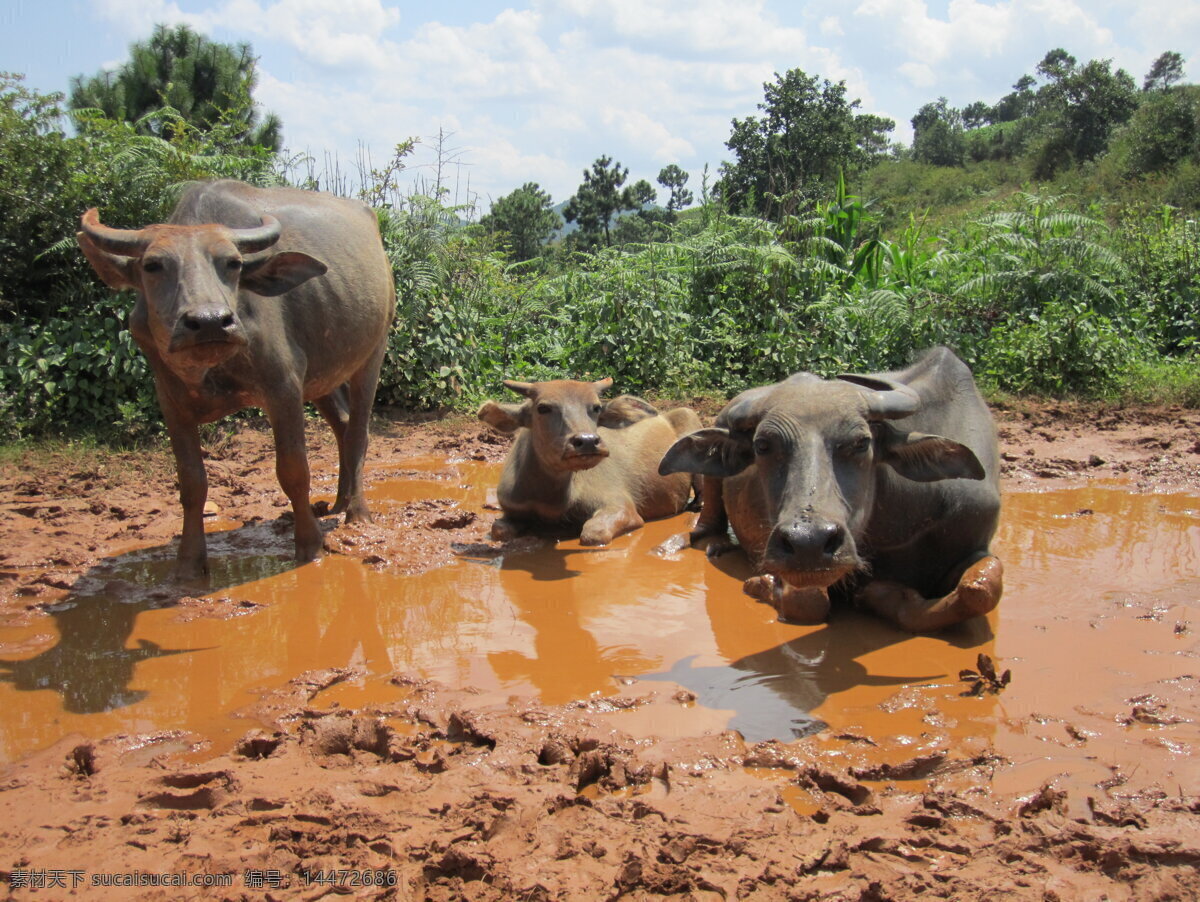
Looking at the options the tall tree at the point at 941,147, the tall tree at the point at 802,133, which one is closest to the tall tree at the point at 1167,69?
the tall tree at the point at 941,147

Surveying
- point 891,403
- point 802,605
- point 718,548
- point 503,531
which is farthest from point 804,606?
point 503,531

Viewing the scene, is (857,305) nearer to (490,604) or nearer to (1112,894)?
(490,604)

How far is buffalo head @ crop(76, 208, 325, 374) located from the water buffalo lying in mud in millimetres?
2077

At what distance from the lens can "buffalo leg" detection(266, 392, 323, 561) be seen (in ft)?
19.4

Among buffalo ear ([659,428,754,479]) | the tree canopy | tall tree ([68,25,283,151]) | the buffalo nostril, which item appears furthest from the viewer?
the tree canopy

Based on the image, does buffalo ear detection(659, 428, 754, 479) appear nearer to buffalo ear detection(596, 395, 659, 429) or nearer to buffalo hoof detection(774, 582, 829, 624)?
buffalo hoof detection(774, 582, 829, 624)

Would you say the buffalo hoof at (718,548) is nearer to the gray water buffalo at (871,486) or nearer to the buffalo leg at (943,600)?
the gray water buffalo at (871,486)

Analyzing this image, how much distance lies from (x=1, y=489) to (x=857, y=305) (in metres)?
9.13

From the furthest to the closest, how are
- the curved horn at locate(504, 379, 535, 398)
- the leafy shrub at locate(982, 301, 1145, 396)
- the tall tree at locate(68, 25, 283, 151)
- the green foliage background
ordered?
1. the tall tree at locate(68, 25, 283, 151)
2. the leafy shrub at locate(982, 301, 1145, 396)
3. the green foliage background
4. the curved horn at locate(504, 379, 535, 398)

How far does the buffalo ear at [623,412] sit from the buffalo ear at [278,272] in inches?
95.4

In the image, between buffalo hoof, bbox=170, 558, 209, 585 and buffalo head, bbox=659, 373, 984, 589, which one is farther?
buffalo hoof, bbox=170, 558, 209, 585

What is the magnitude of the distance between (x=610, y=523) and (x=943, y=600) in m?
2.90

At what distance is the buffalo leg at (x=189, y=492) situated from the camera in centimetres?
580

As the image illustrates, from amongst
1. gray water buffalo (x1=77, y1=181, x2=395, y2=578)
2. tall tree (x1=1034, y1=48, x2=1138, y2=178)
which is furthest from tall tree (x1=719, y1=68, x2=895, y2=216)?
gray water buffalo (x1=77, y1=181, x2=395, y2=578)
